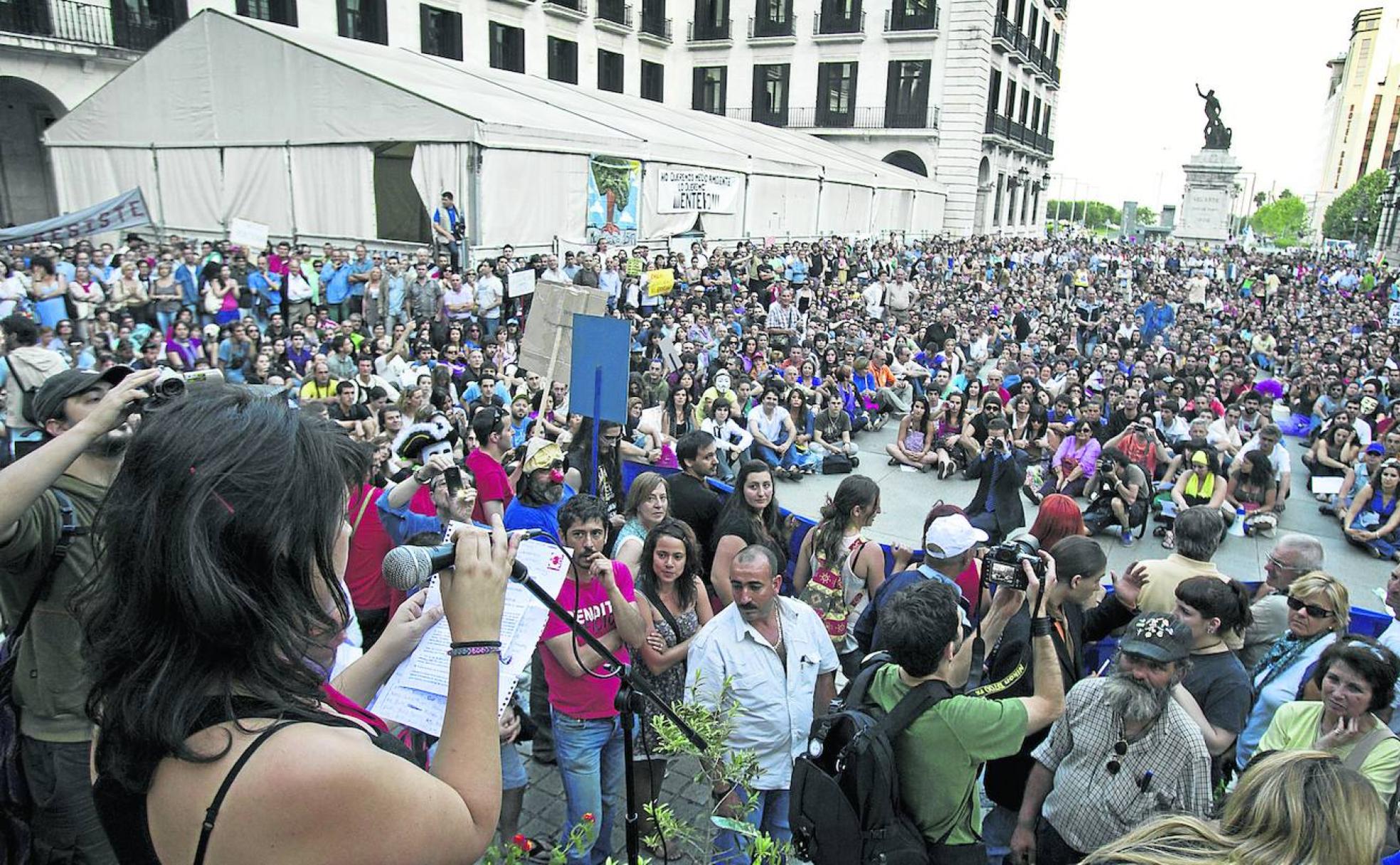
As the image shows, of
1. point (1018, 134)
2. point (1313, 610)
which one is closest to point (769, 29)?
point (1018, 134)

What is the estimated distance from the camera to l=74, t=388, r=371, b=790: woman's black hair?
1.20 m

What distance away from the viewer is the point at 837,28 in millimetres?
40750

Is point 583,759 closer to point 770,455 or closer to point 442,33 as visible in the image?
point 770,455

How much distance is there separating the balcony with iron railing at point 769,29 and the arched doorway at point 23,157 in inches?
1161

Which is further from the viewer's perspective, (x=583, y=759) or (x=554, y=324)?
(x=554, y=324)

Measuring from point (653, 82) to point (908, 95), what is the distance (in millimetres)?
12074

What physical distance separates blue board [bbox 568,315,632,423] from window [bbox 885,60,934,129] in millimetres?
38366

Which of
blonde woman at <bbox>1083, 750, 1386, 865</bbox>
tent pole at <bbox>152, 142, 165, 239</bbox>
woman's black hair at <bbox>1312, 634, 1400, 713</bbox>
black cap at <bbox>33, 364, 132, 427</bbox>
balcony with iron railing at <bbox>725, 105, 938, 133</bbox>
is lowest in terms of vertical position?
woman's black hair at <bbox>1312, 634, 1400, 713</bbox>

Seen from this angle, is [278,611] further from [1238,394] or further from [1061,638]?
[1238,394]

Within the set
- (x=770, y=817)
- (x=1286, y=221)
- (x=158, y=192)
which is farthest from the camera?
(x=1286, y=221)

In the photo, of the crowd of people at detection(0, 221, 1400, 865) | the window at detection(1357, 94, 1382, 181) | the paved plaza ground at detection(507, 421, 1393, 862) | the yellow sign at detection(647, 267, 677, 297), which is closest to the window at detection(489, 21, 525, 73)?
the yellow sign at detection(647, 267, 677, 297)

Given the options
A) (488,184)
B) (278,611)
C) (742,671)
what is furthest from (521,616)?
(488,184)

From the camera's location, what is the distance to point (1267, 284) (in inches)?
1126

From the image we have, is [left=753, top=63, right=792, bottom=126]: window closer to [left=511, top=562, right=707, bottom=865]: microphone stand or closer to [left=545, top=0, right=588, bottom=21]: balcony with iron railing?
[left=545, top=0, right=588, bottom=21]: balcony with iron railing
